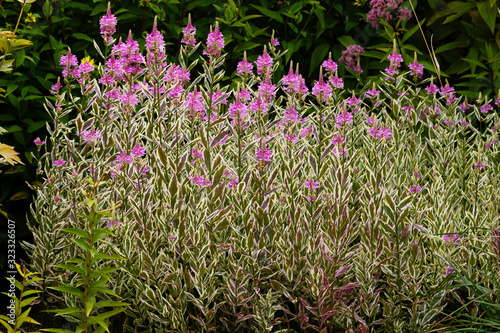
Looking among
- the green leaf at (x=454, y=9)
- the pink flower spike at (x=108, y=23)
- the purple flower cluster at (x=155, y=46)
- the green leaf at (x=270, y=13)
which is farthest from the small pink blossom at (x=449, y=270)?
the green leaf at (x=454, y=9)

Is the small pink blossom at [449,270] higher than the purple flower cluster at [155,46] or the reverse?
the reverse

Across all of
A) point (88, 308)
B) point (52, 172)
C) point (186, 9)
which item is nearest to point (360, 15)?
point (186, 9)

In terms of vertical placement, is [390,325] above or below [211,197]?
below

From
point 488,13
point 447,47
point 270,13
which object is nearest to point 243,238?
point 270,13

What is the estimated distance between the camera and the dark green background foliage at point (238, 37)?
390 centimetres

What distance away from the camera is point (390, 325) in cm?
238

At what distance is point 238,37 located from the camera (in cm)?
433

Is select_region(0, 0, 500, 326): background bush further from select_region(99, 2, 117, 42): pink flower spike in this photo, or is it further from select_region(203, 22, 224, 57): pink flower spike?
select_region(203, 22, 224, 57): pink flower spike

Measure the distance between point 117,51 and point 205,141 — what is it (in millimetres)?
827

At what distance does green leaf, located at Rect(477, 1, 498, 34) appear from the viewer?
14.3 feet

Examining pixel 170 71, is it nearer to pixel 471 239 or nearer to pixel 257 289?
pixel 257 289

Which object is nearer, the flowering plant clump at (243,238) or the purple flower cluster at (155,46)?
the flowering plant clump at (243,238)

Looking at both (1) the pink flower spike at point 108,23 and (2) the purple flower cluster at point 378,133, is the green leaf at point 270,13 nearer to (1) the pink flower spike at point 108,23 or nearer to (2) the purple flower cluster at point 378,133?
(1) the pink flower spike at point 108,23

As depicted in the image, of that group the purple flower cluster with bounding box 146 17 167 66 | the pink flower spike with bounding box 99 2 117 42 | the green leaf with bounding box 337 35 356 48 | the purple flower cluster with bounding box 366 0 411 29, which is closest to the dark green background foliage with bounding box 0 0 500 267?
the green leaf with bounding box 337 35 356 48
